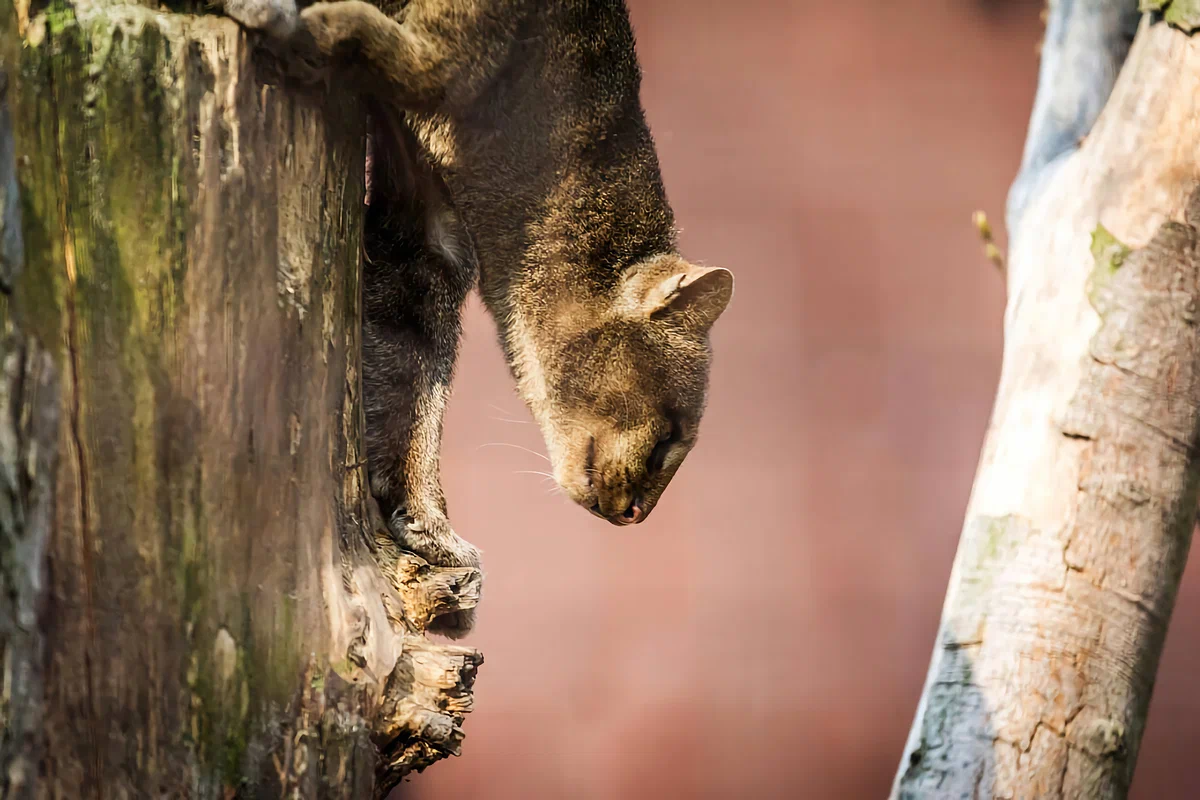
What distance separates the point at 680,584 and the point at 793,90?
50.2 inches

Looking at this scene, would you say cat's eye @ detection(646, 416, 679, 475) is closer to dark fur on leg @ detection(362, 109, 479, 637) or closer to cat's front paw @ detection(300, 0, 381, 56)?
dark fur on leg @ detection(362, 109, 479, 637)

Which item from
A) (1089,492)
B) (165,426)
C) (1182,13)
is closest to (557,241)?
(165,426)

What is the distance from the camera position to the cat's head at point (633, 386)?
1.59 m

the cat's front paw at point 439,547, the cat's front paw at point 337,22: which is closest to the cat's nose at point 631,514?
the cat's front paw at point 439,547

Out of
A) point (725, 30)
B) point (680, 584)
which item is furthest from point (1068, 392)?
point (725, 30)

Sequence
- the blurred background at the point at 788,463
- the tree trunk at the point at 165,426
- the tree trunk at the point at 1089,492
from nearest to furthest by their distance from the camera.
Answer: the tree trunk at the point at 165,426, the tree trunk at the point at 1089,492, the blurred background at the point at 788,463

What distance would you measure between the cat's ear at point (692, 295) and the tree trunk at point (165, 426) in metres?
0.57

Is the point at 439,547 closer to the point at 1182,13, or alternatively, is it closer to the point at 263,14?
the point at 263,14

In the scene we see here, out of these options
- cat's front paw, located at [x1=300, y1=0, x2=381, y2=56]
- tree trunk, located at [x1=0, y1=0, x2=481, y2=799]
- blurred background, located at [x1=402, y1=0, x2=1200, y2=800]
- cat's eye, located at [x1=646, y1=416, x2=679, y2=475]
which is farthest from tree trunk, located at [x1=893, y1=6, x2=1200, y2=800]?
cat's front paw, located at [x1=300, y1=0, x2=381, y2=56]

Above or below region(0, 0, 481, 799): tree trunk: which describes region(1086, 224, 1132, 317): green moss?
above

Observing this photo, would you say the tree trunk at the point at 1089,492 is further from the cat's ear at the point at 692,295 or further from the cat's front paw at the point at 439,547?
the cat's front paw at the point at 439,547

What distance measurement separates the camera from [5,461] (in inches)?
37.2

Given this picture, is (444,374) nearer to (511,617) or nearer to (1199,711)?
(511,617)

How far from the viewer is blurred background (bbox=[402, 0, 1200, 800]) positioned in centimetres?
240
